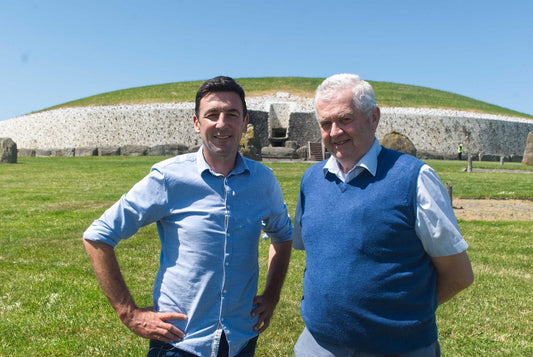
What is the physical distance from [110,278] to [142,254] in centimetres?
477

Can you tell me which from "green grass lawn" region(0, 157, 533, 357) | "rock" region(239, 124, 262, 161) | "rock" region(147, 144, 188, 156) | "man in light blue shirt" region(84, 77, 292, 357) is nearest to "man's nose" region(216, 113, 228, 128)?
"man in light blue shirt" region(84, 77, 292, 357)

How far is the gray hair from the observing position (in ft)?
7.22

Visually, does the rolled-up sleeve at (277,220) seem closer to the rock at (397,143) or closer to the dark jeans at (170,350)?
the dark jeans at (170,350)

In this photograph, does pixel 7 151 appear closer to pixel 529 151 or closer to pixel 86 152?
pixel 86 152

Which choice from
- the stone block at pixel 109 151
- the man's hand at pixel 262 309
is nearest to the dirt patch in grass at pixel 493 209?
the man's hand at pixel 262 309

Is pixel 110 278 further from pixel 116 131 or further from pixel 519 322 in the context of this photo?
pixel 116 131

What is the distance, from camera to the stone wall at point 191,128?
37.8 meters

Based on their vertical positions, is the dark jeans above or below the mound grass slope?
below

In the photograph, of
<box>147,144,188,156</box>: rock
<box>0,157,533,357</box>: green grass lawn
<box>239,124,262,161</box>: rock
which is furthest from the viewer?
<box>147,144,188,156</box>: rock

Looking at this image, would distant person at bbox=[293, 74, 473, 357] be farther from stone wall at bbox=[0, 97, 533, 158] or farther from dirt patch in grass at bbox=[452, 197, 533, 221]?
stone wall at bbox=[0, 97, 533, 158]

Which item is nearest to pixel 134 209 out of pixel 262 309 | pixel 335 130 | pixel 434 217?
pixel 262 309

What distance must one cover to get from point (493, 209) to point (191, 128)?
2901 centimetres

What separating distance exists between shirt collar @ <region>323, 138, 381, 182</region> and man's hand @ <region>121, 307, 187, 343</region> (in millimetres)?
976

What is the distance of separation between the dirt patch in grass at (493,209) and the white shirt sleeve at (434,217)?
27.6ft
